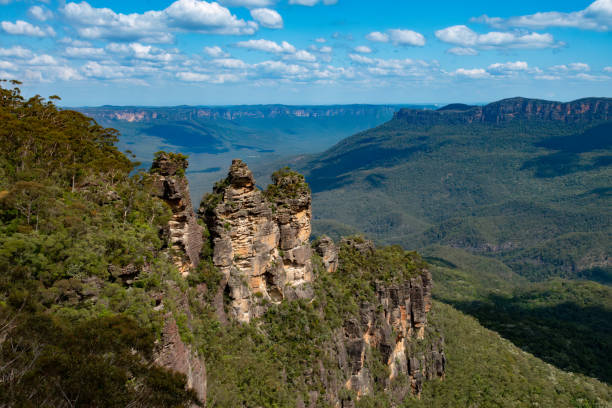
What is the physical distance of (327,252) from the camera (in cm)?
5009

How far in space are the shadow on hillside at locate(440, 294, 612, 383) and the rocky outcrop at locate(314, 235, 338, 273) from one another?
57.5 meters

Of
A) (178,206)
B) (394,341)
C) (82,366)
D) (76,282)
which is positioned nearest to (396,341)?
(394,341)

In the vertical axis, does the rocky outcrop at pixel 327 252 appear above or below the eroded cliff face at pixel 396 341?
above

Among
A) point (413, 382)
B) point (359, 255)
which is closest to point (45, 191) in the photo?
point (359, 255)

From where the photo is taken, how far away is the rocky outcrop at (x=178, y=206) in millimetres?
31719

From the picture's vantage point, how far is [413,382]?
55.9m

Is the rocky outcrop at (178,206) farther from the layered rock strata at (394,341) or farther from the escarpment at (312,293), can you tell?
the layered rock strata at (394,341)

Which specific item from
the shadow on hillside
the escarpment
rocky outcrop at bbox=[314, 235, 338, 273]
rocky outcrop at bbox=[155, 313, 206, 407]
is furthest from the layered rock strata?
the shadow on hillside

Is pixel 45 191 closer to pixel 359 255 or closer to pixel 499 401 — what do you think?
pixel 359 255

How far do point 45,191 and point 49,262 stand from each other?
6.27 metres

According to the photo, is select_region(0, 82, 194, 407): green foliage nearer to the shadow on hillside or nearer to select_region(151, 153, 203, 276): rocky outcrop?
select_region(151, 153, 203, 276): rocky outcrop

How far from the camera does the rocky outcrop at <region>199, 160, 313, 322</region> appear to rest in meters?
35.8

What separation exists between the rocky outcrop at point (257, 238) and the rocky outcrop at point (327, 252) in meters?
6.50

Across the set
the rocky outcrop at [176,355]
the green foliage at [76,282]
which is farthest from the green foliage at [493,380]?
the green foliage at [76,282]
